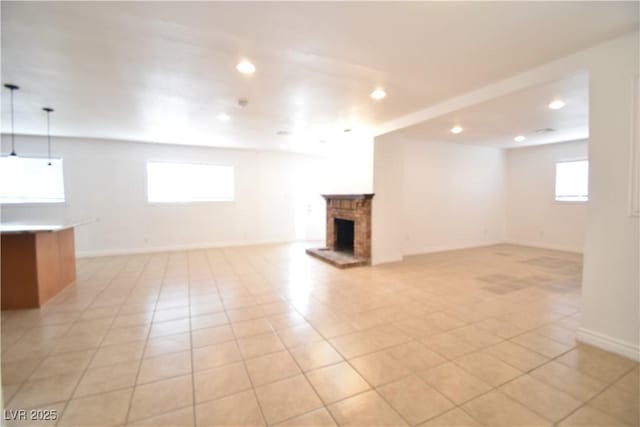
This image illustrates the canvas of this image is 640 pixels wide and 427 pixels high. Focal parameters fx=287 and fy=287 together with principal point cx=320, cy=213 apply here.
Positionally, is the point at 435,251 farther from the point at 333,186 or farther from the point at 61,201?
the point at 61,201

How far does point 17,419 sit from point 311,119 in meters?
4.31

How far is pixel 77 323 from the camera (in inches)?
114

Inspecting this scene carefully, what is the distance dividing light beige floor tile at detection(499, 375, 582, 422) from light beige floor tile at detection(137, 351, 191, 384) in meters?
2.25

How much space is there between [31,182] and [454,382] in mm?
7748

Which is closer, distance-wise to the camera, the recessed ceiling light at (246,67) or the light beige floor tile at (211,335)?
the light beige floor tile at (211,335)

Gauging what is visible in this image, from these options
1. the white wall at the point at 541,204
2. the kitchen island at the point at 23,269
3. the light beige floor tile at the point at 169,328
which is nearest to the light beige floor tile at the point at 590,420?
the light beige floor tile at the point at 169,328

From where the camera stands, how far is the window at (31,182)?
18.0 feet

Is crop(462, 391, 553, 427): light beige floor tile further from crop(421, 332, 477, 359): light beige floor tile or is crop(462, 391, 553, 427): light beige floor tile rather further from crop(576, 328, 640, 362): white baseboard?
crop(576, 328, 640, 362): white baseboard

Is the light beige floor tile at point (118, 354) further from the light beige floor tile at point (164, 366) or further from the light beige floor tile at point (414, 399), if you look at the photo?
the light beige floor tile at point (414, 399)

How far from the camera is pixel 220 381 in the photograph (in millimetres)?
1993

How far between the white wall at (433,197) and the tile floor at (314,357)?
1693 millimetres

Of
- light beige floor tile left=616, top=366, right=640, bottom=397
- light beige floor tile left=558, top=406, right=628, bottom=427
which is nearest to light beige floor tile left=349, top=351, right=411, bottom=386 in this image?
light beige floor tile left=558, top=406, right=628, bottom=427

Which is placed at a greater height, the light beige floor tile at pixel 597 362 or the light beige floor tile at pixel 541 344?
the light beige floor tile at pixel 541 344

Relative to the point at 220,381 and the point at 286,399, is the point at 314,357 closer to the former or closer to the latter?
the point at 286,399
